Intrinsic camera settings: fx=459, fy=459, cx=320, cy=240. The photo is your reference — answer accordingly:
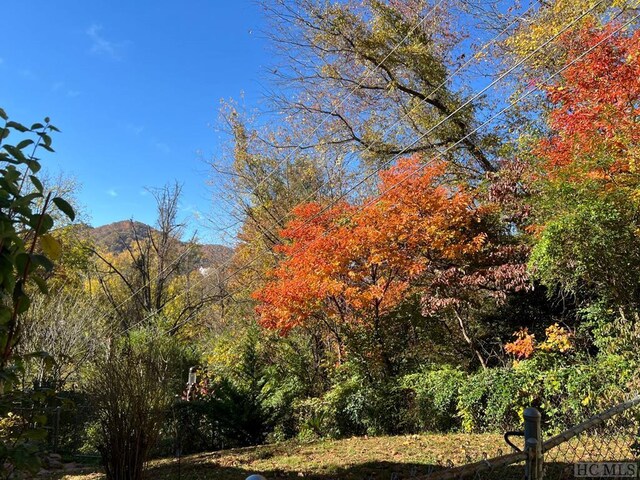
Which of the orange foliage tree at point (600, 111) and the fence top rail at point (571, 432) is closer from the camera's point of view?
the fence top rail at point (571, 432)

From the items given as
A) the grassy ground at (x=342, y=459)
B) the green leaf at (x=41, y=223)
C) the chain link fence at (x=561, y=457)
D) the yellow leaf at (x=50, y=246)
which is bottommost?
the grassy ground at (x=342, y=459)

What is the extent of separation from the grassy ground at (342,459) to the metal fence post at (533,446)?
9.82 feet

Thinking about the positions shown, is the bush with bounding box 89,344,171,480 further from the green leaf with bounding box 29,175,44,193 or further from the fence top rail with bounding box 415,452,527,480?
the green leaf with bounding box 29,175,44,193

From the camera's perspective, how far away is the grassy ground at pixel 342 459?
549cm

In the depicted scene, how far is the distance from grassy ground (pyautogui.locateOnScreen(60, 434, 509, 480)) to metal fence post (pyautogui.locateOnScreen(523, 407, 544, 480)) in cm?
299

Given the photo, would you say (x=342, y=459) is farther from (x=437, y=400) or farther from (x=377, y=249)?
(x=377, y=249)

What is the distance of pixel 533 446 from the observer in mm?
2041

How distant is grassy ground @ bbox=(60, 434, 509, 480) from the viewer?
5488 mm

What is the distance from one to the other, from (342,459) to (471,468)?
4985 mm

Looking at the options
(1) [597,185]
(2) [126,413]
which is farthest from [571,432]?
(1) [597,185]

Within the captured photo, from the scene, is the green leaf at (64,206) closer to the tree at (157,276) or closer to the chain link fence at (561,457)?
the chain link fence at (561,457)

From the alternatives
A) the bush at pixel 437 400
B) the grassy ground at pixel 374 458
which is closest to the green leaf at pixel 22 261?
the grassy ground at pixel 374 458

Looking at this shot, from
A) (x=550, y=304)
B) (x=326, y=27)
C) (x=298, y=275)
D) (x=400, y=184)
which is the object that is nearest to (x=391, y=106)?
(x=326, y=27)

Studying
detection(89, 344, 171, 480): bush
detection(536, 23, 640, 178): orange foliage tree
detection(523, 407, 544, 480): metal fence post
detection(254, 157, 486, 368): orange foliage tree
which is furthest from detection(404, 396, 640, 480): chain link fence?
detection(254, 157, 486, 368): orange foliage tree
